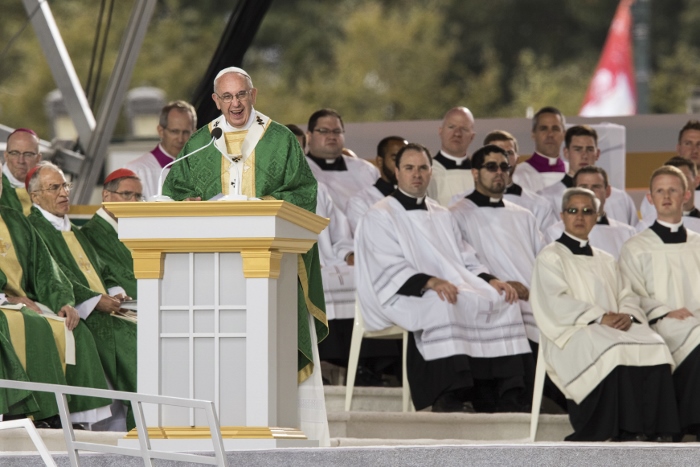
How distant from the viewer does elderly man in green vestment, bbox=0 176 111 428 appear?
7633 mm

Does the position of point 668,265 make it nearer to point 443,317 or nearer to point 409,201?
point 443,317

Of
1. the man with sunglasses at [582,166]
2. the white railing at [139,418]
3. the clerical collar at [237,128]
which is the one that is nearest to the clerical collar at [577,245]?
the man with sunglasses at [582,166]

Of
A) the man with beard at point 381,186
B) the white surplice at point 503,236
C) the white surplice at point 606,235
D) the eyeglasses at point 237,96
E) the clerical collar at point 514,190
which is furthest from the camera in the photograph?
the clerical collar at point 514,190

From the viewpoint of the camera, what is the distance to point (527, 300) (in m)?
9.24

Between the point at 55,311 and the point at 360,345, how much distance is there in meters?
1.77

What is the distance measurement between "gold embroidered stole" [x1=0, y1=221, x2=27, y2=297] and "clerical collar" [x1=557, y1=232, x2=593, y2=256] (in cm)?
288

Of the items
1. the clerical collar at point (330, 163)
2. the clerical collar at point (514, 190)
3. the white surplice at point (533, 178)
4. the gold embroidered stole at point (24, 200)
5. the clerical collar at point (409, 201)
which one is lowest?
the gold embroidered stole at point (24, 200)

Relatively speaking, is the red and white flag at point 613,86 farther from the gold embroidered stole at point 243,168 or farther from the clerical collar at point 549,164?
the gold embroidered stole at point 243,168

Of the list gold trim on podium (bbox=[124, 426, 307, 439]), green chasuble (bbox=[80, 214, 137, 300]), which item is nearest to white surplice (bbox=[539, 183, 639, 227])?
green chasuble (bbox=[80, 214, 137, 300])

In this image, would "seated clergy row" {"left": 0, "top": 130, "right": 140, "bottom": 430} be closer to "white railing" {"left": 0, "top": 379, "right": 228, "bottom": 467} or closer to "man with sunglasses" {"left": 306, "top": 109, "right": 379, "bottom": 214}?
"man with sunglasses" {"left": 306, "top": 109, "right": 379, "bottom": 214}

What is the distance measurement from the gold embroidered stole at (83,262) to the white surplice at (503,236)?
2244mm

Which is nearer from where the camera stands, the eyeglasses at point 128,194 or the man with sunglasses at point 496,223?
the eyeglasses at point 128,194

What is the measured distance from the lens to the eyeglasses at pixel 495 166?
373 inches

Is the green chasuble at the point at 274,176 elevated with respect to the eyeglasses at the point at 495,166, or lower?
lower
